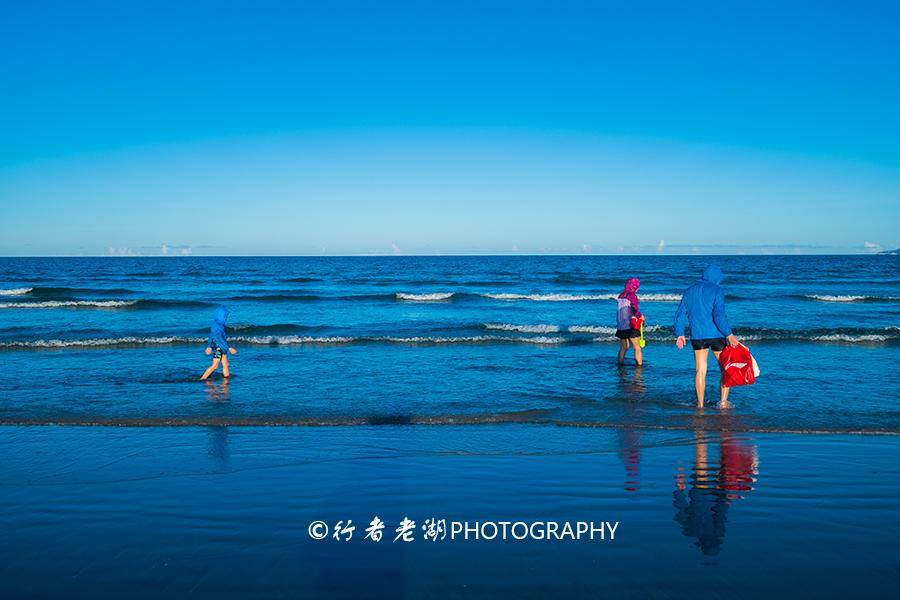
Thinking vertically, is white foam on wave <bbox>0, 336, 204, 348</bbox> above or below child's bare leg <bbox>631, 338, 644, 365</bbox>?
below

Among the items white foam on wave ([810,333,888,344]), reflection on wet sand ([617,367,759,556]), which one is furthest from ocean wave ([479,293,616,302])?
reflection on wet sand ([617,367,759,556])

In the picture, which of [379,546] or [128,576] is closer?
[128,576]

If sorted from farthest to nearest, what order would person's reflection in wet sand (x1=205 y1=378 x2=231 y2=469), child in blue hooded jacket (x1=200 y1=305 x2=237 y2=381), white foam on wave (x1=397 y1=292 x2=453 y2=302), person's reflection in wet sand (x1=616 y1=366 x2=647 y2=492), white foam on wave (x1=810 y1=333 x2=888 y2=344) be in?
white foam on wave (x1=397 y1=292 x2=453 y2=302), white foam on wave (x1=810 y1=333 x2=888 y2=344), child in blue hooded jacket (x1=200 y1=305 x2=237 y2=381), person's reflection in wet sand (x1=205 y1=378 x2=231 y2=469), person's reflection in wet sand (x1=616 y1=366 x2=647 y2=492)

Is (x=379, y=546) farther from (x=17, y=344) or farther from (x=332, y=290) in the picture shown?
(x=332, y=290)

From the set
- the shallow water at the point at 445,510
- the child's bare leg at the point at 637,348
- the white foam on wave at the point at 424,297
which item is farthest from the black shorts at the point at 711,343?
the white foam on wave at the point at 424,297

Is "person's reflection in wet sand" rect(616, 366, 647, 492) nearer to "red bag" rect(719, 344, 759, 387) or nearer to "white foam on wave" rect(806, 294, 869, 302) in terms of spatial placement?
"red bag" rect(719, 344, 759, 387)

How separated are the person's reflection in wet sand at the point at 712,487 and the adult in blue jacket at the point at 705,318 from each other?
1902mm

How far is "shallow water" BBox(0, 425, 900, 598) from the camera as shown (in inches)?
150

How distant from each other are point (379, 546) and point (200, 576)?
45.9 inches

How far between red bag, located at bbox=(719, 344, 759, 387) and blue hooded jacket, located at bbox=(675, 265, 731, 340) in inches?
14.3

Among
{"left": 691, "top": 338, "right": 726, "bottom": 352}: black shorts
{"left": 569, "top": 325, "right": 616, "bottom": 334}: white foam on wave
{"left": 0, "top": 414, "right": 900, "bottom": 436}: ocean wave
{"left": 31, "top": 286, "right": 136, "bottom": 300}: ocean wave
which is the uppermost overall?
{"left": 691, "top": 338, "right": 726, "bottom": 352}: black shorts

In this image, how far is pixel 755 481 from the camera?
5.66 m

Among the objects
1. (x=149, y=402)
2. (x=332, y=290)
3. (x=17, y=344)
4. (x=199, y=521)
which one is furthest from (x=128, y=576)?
(x=332, y=290)

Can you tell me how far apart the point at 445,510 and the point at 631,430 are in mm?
3840
